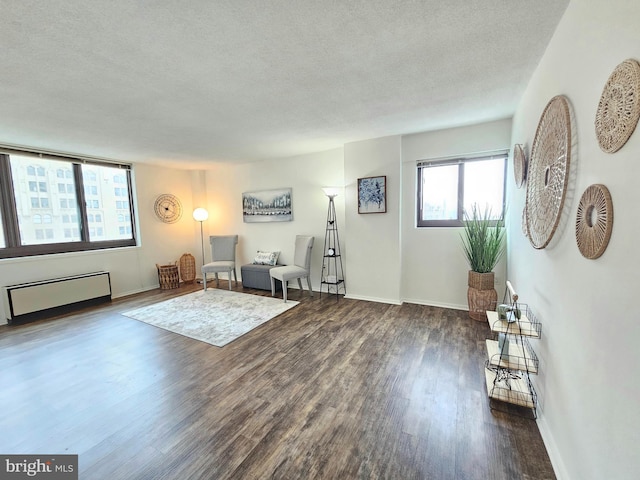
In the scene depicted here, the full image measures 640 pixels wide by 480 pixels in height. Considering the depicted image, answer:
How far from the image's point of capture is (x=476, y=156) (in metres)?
3.40

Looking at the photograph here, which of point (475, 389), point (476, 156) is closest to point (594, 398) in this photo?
point (475, 389)

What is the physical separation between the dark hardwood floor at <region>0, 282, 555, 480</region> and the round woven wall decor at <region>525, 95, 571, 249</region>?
127 centimetres

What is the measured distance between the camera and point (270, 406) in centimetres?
187

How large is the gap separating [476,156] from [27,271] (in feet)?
21.3

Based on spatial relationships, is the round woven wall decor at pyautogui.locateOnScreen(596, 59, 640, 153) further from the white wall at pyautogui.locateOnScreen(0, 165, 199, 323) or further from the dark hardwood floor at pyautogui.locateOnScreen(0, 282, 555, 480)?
the white wall at pyautogui.locateOnScreen(0, 165, 199, 323)

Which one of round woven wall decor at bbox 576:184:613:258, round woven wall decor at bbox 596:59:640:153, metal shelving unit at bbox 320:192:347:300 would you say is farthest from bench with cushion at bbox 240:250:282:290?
round woven wall decor at bbox 596:59:640:153

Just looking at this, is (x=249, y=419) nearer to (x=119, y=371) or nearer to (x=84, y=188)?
(x=119, y=371)

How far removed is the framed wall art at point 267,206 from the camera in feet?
16.2

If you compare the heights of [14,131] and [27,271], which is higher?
[14,131]

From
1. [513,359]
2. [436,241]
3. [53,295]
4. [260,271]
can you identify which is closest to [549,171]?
[513,359]

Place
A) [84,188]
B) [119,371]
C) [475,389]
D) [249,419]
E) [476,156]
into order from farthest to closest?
1. [84,188]
2. [476,156]
3. [119,371]
4. [475,389]
5. [249,419]

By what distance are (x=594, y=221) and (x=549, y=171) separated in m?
0.70

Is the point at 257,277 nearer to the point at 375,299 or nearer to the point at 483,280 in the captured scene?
the point at 375,299

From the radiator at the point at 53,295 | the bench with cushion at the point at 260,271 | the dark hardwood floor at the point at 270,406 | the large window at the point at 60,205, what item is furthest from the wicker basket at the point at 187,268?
the dark hardwood floor at the point at 270,406
